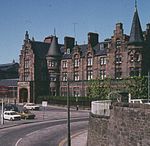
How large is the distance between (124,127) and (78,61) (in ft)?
222

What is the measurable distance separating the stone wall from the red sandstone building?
148ft

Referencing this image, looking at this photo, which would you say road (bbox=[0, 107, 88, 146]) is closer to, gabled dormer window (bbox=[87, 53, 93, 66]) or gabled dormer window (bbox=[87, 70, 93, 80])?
gabled dormer window (bbox=[87, 70, 93, 80])

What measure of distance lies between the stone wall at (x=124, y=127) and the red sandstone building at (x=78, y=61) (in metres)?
45.1

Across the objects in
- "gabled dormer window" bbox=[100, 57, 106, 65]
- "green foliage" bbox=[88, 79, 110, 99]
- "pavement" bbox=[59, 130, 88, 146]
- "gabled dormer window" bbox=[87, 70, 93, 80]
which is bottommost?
"pavement" bbox=[59, 130, 88, 146]

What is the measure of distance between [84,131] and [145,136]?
2439cm

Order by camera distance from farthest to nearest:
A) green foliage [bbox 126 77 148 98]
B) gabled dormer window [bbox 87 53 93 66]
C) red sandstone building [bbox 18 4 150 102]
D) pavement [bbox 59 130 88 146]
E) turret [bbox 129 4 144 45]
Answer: gabled dormer window [bbox 87 53 93 66], red sandstone building [bbox 18 4 150 102], turret [bbox 129 4 144 45], green foliage [bbox 126 77 148 98], pavement [bbox 59 130 88 146]

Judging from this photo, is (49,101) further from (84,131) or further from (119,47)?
(84,131)

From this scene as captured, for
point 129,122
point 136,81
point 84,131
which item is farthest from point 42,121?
point 129,122

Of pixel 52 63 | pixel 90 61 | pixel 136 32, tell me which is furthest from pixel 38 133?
pixel 52 63

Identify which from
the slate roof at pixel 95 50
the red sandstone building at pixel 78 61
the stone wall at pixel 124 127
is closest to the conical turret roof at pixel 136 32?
the red sandstone building at pixel 78 61

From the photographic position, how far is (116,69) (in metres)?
81.6

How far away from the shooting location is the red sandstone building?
76.6 metres

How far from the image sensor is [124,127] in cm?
2589

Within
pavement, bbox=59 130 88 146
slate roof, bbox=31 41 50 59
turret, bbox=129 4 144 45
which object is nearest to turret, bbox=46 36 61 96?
slate roof, bbox=31 41 50 59
